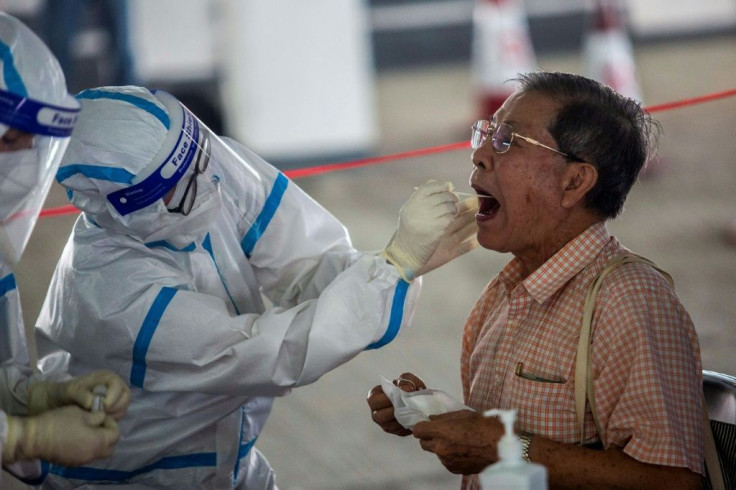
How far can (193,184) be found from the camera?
2480mm

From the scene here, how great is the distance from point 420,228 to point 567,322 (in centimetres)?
41

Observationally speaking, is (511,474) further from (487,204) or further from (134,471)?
(134,471)

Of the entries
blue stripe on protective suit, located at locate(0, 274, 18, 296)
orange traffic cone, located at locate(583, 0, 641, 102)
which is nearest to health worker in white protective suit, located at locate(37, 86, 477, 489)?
blue stripe on protective suit, located at locate(0, 274, 18, 296)

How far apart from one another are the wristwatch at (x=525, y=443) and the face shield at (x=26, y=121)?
1.12 m

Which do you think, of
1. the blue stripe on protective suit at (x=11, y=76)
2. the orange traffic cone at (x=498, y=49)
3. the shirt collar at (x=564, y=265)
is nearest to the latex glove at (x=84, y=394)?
the blue stripe on protective suit at (x=11, y=76)

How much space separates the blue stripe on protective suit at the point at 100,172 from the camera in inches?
91.9

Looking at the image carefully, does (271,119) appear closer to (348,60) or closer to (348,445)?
(348,60)

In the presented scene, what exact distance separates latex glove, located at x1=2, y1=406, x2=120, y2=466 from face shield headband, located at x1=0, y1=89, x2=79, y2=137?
1.77 feet

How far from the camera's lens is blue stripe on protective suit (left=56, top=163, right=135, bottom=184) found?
2.33 m

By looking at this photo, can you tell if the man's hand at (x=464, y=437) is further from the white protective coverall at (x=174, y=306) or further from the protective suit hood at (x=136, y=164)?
the protective suit hood at (x=136, y=164)

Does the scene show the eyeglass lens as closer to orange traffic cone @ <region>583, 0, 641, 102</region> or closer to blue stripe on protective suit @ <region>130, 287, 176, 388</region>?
blue stripe on protective suit @ <region>130, 287, 176, 388</region>

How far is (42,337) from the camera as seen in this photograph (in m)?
2.68

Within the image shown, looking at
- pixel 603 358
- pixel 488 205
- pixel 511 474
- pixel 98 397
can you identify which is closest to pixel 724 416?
pixel 603 358

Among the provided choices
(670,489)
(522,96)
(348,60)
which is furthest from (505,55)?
(670,489)
